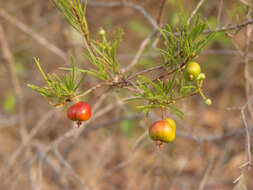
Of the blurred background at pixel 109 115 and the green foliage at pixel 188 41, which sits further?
the blurred background at pixel 109 115

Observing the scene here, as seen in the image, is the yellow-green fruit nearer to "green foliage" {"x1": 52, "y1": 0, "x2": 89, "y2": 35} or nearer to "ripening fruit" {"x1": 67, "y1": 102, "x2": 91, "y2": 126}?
"ripening fruit" {"x1": 67, "y1": 102, "x2": 91, "y2": 126}

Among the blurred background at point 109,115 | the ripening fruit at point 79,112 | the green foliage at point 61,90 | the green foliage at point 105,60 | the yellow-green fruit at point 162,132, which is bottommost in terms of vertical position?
the yellow-green fruit at point 162,132

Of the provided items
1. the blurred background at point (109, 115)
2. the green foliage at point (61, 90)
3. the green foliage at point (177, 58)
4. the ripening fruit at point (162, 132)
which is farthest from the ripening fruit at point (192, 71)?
the blurred background at point (109, 115)

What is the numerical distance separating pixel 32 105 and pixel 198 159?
3119 millimetres

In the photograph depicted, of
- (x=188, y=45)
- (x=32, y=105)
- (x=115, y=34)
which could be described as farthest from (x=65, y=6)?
(x=32, y=105)

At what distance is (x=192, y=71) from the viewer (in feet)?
3.28

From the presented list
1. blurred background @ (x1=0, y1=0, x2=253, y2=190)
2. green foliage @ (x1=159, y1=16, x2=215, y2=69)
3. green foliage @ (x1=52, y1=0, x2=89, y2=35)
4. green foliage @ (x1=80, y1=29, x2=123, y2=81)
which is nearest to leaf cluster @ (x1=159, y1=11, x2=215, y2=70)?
green foliage @ (x1=159, y1=16, x2=215, y2=69)

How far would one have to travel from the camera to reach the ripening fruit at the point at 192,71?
100cm

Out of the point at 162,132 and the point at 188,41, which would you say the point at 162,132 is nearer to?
the point at 162,132

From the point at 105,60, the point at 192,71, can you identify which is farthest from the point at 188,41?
the point at 105,60

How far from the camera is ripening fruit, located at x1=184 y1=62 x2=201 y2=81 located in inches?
39.3

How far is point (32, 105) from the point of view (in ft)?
15.1

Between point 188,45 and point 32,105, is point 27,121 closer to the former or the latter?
point 32,105

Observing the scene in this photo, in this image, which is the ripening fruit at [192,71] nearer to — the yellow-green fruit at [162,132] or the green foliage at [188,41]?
the green foliage at [188,41]
